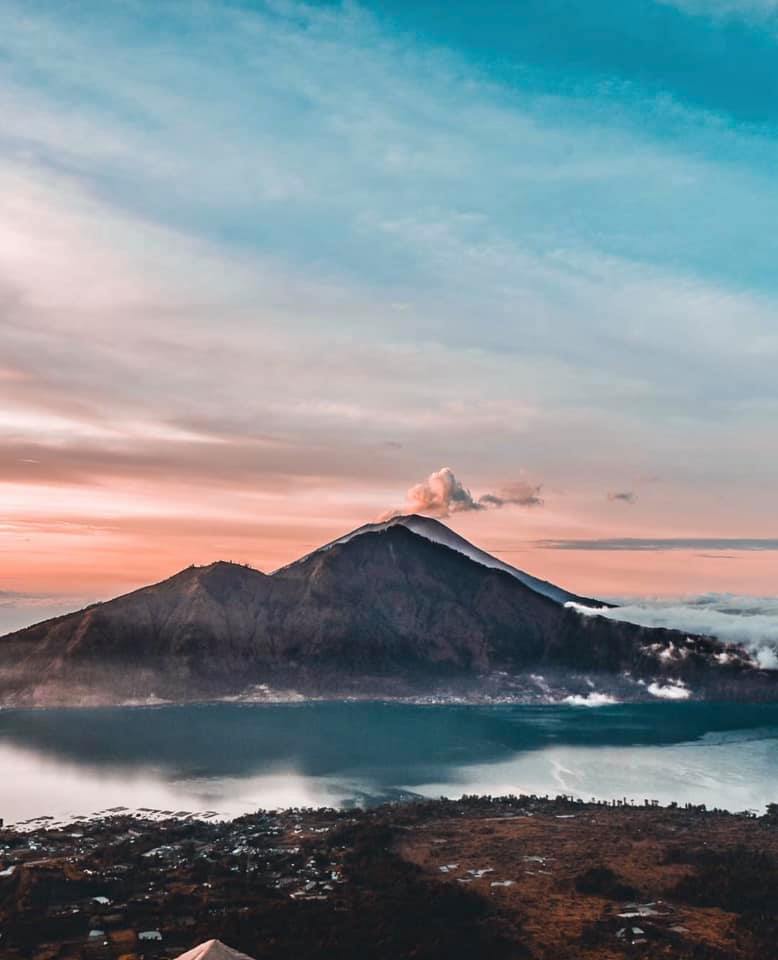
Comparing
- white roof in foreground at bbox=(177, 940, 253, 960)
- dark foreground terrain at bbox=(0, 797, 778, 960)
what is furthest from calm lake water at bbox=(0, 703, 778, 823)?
white roof in foreground at bbox=(177, 940, 253, 960)

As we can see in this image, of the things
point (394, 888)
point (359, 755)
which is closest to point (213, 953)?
point (394, 888)

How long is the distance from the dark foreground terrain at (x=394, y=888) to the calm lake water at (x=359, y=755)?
18.6 m

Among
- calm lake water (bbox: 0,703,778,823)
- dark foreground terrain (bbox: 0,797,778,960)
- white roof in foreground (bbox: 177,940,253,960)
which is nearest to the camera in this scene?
white roof in foreground (bbox: 177,940,253,960)

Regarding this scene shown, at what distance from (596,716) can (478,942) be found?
469 ft

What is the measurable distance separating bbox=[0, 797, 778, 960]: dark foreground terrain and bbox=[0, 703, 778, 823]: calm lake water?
732 inches

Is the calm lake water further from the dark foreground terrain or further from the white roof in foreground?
the white roof in foreground

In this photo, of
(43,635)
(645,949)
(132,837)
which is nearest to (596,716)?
(43,635)

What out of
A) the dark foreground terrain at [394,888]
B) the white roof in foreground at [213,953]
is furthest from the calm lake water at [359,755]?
the white roof in foreground at [213,953]

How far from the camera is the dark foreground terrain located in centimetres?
4278

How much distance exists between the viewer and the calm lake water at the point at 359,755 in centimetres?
9362

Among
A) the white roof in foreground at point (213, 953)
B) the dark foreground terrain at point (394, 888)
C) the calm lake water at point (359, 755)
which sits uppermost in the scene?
the white roof in foreground at point (213, 953)

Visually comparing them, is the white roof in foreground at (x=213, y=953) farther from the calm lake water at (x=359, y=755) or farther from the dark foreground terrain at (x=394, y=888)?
the calm lake water at (x=359, y=755)

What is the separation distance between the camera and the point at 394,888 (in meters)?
50.7

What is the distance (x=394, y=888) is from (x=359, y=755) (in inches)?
2938
